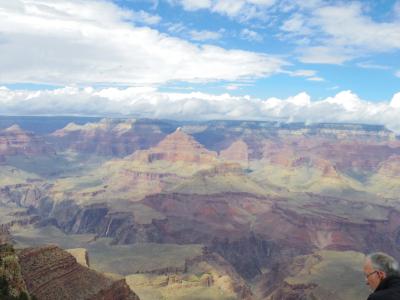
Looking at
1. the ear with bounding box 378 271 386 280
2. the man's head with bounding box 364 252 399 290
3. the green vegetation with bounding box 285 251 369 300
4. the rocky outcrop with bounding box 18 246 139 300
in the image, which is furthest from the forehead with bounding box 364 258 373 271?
the green vegetation with bounding box 285 251 369 300

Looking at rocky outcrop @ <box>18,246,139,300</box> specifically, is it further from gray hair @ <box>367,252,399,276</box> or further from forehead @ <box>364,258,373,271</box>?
gray hair @ <box>367,252,399,276</box>

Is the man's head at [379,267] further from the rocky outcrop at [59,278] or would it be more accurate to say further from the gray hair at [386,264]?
the rocky outcrop at [59,278]

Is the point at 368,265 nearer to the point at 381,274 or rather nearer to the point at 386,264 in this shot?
the point at 381,274

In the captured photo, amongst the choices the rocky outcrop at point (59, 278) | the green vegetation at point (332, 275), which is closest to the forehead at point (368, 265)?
the rocky outcrop at point (59, 278)

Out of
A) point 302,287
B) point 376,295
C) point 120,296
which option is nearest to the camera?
point 376,295

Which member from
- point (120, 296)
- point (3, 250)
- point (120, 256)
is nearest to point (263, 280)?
point (120, 256)

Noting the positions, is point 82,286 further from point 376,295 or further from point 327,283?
point 327,283
